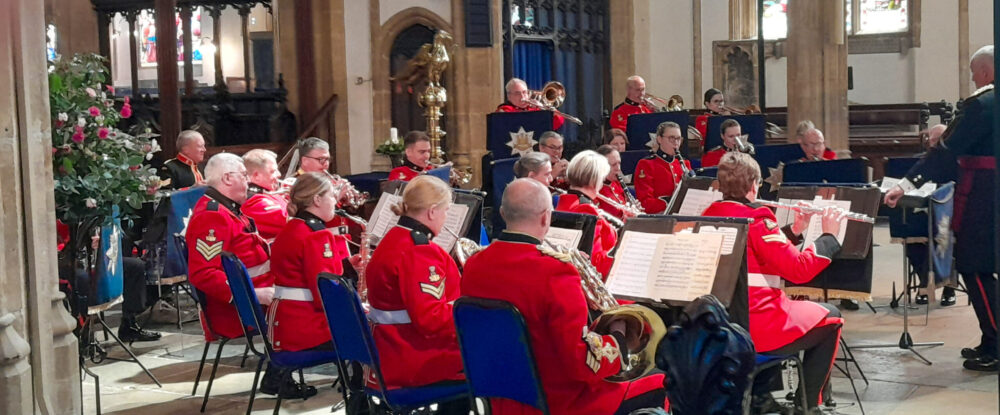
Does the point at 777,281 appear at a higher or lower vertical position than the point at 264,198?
lower

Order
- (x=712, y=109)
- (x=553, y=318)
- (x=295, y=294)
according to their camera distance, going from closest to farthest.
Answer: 1. (x=553, y=318)
2. (x=295, y=294)
3. (x=712, y=109)

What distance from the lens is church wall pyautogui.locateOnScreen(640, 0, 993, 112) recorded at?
16.5 metres

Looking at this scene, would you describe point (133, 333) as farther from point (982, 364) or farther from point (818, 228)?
point (982, 364)

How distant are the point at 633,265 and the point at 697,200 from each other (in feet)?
6.28

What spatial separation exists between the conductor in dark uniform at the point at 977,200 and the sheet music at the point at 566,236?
217 centimetres

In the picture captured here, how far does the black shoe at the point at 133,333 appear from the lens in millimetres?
7148

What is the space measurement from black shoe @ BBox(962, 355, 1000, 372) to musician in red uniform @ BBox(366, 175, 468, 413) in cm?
302

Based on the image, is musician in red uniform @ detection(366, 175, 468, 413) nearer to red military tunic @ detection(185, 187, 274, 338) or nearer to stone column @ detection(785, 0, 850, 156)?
red military tunic @ detection(185, 187, 274, 338)

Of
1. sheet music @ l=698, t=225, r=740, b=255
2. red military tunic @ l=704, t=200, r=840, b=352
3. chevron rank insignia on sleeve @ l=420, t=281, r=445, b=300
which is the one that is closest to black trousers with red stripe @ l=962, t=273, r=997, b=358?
red military tunic @ l=704, t=200, r=840, b=352

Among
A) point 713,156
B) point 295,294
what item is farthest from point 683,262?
point 713,156

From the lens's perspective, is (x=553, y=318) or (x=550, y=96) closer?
(x=553, y=318)

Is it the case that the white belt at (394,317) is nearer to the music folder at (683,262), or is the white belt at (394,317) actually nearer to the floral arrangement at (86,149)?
the music folder at (683,262)

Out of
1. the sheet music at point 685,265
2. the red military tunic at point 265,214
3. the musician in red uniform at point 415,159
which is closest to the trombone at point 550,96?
the musician in red uniform at point 415,159

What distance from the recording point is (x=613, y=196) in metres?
6.35
